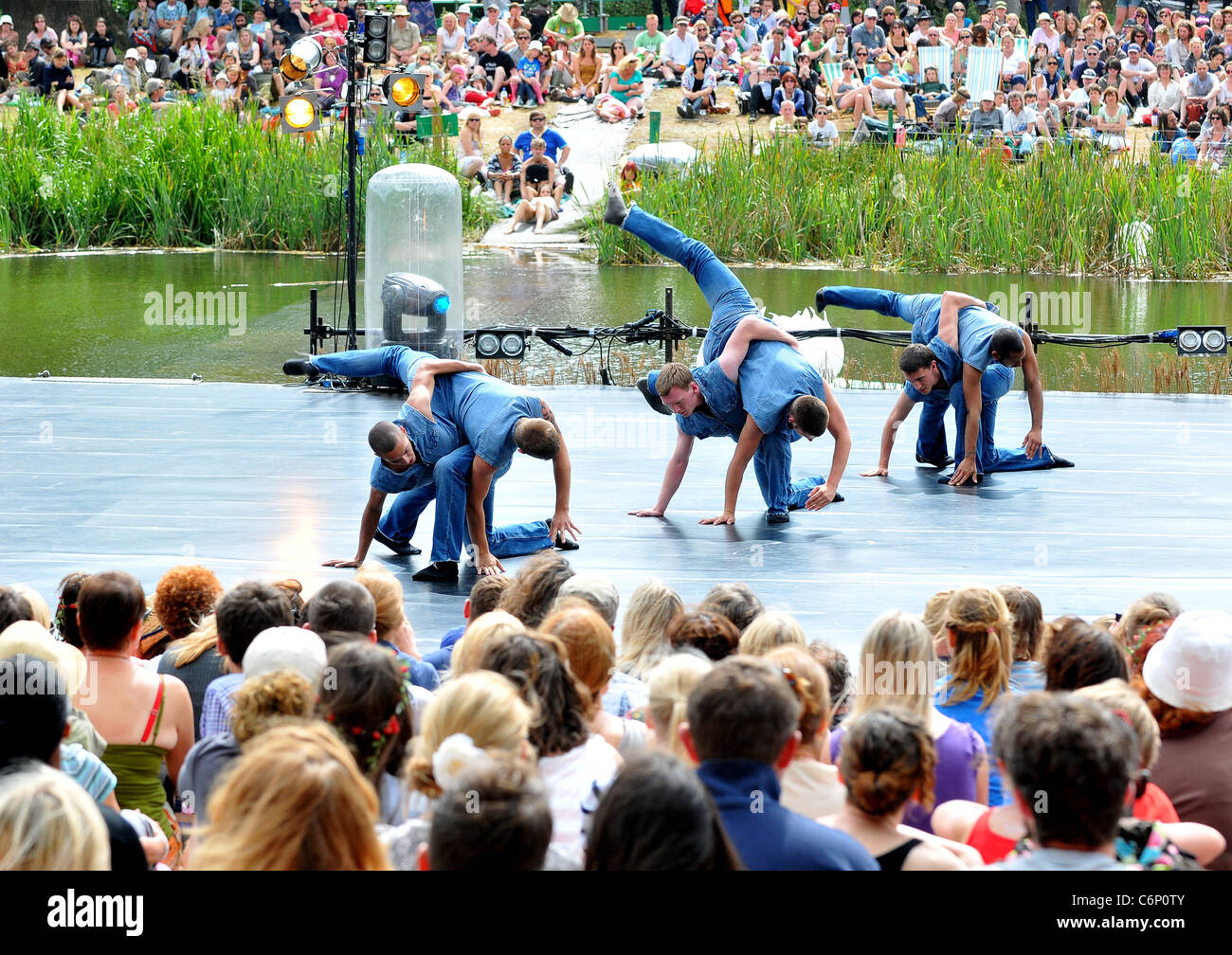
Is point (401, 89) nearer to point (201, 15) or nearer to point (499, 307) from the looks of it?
point (499, 307)

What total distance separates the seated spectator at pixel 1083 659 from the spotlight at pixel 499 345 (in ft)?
22.8

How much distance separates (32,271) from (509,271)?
15.9ft

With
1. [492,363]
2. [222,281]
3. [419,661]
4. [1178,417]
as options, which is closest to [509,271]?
[222,281]

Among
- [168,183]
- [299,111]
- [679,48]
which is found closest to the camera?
[299,111]

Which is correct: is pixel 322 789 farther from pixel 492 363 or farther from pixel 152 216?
pixel 152 216

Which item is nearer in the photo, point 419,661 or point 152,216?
point 419,661

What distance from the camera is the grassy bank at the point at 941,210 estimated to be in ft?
46.9

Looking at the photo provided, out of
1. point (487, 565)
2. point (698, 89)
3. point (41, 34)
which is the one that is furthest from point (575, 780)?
point (41, 34)

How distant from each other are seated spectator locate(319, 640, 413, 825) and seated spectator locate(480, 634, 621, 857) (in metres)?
0.23

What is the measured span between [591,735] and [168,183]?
47.3 ft

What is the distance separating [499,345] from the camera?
10086mm

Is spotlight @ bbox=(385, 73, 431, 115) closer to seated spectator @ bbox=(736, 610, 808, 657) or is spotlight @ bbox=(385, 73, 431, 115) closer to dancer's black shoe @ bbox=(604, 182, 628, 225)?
dancer's black shoe @ bbox=(604, 182, 628, 225)
